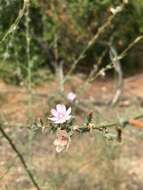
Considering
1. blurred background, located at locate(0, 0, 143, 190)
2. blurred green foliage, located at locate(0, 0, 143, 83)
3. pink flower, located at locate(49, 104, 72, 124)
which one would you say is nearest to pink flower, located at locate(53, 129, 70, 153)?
pink flower, located at locate(49, 104, 72, 124)

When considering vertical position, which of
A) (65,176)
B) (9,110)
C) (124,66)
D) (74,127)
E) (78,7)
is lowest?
A: (74,127)

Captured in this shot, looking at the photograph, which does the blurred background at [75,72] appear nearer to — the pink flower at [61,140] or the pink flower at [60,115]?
the pink flower at [60,115]

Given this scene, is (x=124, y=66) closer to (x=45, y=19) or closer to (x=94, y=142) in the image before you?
(x=45, y=19)

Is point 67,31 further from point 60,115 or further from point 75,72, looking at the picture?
point 60,115

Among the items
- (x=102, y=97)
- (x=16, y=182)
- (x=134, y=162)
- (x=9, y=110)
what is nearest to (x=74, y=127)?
(x=16, y=182)

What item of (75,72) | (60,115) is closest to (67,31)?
(75,72)

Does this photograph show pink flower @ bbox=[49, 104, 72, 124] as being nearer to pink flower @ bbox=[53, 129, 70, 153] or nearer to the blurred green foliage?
pink flower @ bbox=[53, 129, 70, 153]
